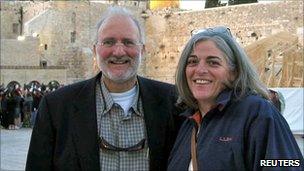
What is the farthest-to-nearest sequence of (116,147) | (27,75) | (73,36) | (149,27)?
(149,27), (73,36), (27,75), (116,147)

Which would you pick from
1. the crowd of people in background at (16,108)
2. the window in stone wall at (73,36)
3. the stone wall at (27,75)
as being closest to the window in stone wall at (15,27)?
the window in stone wall at (73,36)

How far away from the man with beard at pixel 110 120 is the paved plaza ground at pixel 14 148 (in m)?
5.43

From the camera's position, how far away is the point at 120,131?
290cm

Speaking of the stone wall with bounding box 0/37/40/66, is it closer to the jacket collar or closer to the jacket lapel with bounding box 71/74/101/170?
the jacket lapel with bounding box 71/74/101/170

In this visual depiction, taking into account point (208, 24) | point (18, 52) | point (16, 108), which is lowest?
point (16, 108)

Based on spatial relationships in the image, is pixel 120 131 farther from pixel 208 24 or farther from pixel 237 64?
pixel 208 24

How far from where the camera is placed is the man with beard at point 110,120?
288 cm

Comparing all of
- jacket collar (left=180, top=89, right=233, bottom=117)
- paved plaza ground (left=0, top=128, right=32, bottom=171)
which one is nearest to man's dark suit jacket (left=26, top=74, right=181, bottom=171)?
jacket collar (left=180, top=89, right=233, bottom=117)

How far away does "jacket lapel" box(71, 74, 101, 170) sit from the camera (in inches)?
113

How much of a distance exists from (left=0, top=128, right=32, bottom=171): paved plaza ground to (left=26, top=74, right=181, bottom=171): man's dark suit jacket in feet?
17.7

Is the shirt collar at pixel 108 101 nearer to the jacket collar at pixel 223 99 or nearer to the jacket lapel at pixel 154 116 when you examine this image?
the jacket lapel at pixel 154 116

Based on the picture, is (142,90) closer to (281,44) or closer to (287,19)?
(281,44)

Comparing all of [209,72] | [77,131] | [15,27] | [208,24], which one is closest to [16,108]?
[77,131]

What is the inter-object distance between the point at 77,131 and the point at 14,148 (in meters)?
8.39
